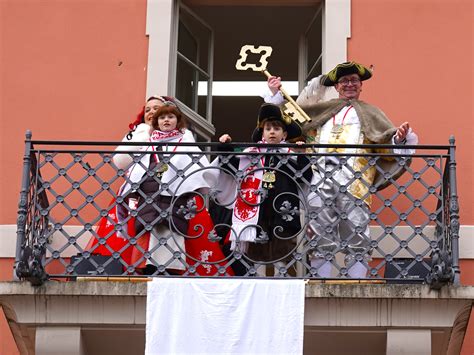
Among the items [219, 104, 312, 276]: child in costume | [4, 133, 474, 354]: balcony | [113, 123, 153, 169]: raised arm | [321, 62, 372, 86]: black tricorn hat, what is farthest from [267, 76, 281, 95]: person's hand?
[113, 123, 153, 169]: raised arm

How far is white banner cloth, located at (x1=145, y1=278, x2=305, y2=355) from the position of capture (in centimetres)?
1105

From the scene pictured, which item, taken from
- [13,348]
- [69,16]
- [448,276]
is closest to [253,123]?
[69,16]

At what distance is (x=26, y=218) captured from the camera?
37.1 feet

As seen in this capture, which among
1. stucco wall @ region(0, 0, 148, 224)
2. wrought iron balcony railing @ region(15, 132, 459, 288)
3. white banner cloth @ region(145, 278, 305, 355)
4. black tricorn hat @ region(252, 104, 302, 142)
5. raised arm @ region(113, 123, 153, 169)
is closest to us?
white banner cloth @ region(145, 278, 305, 355)

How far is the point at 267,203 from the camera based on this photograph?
11.6 m

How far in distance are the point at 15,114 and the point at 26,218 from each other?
6.39 ft

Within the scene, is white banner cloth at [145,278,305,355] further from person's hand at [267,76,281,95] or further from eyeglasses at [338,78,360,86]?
eyeglasses at [338,78,360,86]

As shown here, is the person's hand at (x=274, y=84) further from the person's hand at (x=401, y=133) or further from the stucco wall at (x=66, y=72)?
the stucco wall at (x=66, y=72)

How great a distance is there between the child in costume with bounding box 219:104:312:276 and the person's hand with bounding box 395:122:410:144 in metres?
0.68

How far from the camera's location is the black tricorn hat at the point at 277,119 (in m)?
12.0

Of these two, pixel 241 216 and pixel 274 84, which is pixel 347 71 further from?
pixel 241 216

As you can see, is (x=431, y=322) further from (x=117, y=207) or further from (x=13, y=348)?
(x=13, y=348)

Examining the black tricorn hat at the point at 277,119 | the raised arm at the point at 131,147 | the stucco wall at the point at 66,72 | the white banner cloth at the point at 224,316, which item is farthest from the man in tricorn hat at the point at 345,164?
the stucco wall at the point at 66,72

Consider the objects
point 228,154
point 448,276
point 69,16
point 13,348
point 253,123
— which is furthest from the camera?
point 253,123
